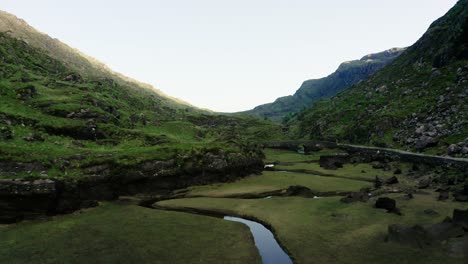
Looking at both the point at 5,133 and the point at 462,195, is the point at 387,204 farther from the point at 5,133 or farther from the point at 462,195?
the point at 5,133

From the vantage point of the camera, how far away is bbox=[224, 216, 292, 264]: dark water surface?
123 feet

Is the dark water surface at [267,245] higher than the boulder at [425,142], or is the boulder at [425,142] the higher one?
the boulder at [425,142]

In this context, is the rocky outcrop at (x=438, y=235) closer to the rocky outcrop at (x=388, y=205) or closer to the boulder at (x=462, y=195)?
the rocky outcrop at (x=388, y=205)

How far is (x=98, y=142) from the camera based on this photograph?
285ft

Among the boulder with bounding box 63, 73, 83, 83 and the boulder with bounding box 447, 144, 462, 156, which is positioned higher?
the boulder with bounding box 63, 73, 83, 83

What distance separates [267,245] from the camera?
4222 cm

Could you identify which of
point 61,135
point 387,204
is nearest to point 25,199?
point 61,135

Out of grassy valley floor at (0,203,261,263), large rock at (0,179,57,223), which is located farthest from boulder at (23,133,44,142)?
grassy valley floor at (0,203,261,263)

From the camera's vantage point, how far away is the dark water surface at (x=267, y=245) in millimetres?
37513

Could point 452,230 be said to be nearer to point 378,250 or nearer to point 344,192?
point 378,250

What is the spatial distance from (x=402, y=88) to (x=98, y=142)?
16217 centimetres

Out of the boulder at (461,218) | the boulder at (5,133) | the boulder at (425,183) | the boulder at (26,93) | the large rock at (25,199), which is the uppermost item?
the boulder at (26,93)

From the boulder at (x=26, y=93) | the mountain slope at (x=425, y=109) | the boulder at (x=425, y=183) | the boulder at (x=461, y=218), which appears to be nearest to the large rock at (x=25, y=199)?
the boulder at (x=26, y=93)

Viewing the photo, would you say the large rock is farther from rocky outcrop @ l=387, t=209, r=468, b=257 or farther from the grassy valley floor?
rocky outcrop @ l=387, t=209, r=468, b=257
